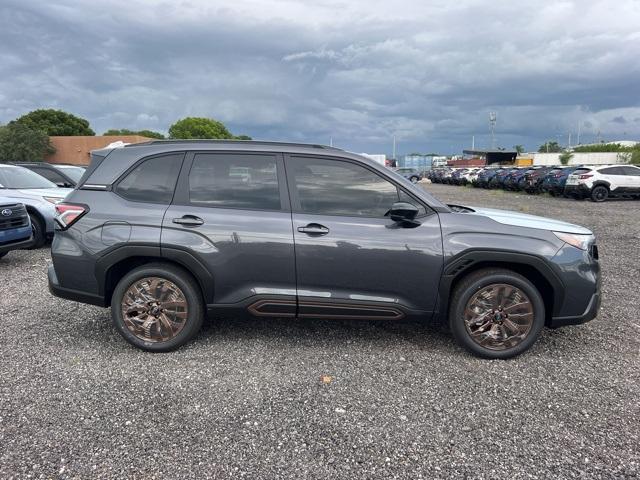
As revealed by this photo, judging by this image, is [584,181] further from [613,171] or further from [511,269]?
[511,269]

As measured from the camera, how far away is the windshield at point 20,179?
27.7ft

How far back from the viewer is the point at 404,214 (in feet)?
12.0

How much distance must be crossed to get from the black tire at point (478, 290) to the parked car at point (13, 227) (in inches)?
252

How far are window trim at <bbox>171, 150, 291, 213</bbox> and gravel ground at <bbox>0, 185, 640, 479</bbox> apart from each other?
124 centimetres

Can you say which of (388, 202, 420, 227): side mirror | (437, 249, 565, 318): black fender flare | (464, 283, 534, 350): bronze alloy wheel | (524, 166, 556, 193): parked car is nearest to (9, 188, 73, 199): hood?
(388, 202, 420, 227): side mirror

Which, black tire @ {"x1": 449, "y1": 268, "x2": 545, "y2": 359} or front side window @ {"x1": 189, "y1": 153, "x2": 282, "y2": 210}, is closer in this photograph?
black tire @ {"x1": 449, "y1": 268, "x2": 545, "y2": 359}

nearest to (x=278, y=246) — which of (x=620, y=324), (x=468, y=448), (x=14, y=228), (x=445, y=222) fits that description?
(x=445, y=222)

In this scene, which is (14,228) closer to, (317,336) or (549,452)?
(317,336)

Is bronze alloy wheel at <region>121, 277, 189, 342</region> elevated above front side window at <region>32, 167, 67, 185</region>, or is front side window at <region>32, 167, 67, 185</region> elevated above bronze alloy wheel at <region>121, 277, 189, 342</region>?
front side window at <region>32, 167, 67, 185</region>

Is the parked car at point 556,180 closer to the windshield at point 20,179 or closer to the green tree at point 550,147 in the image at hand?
the windshield at point 20,179

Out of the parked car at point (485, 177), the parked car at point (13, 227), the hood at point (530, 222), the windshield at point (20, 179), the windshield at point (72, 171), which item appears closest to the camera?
the hood at point (530, 222)

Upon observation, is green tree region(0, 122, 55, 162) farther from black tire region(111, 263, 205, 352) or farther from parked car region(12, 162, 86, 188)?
black tire region(111, 263, 205, 352)

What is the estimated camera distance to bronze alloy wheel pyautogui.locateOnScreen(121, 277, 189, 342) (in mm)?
3832

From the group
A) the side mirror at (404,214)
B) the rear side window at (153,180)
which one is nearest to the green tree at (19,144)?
the rear side window at (153,180)
